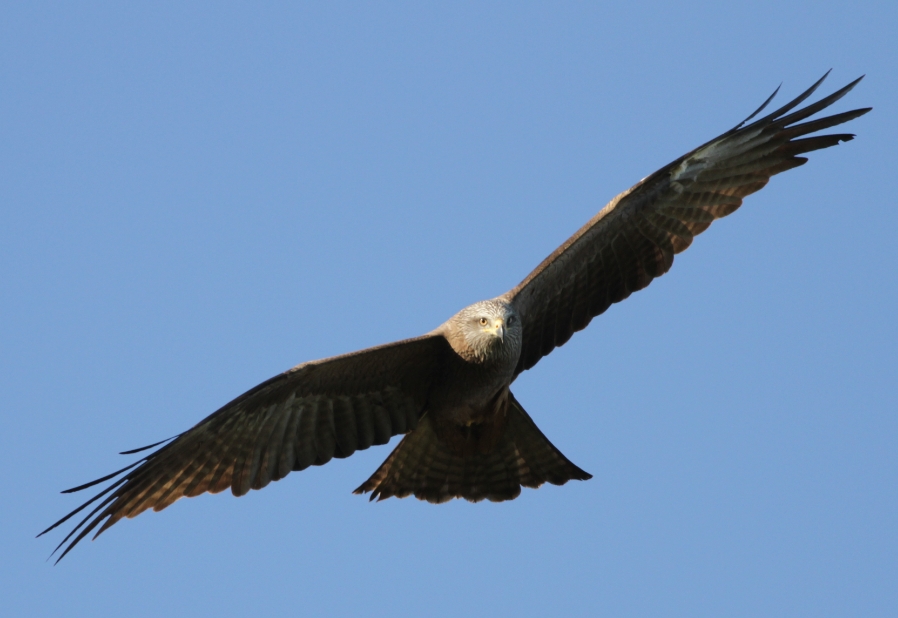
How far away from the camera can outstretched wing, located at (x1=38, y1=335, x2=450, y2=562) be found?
9.52m

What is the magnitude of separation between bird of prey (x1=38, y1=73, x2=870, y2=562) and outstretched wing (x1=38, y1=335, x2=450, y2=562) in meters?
0.01

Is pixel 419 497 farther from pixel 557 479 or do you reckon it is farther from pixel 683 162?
pixel 683 162

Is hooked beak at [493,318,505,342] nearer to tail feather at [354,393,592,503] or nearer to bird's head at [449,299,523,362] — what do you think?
bird's head at [449,299,523,362]

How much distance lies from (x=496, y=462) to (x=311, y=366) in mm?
1973

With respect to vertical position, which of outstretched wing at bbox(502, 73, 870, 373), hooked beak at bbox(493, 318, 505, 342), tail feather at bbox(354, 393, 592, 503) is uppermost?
outstretched wing at bbox(502, 73, 870, 373)

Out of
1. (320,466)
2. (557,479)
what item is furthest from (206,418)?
(557,479)

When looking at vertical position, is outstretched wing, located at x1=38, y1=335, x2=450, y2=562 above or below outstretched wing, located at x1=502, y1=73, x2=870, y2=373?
below

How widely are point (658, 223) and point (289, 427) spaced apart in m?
3.48

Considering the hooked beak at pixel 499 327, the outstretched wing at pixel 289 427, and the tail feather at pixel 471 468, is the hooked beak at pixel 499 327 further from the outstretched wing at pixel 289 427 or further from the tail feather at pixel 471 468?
the tail feather at pixel 471 468

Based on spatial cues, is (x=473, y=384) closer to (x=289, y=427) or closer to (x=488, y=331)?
(x=488, y=331)

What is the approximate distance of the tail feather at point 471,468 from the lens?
10602 mm

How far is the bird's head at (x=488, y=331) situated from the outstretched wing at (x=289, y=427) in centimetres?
32

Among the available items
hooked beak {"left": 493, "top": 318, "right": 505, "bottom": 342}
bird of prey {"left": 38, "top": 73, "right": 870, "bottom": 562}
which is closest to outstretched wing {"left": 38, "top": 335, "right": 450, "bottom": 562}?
bird of prey {"left": 38, "top": 73, "right": 870, "bottom": 562}

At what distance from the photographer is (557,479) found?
10680mm
